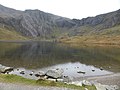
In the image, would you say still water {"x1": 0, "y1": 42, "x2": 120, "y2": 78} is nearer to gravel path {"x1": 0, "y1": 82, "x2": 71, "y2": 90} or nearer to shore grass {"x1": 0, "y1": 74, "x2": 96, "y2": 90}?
shore grass {"x1": 0, "y1": 74, "x2": 96, "y2": 90}

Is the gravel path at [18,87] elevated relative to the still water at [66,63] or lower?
elevated

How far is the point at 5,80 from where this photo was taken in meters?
29.6

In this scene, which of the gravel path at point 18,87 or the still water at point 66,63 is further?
the still water at point 66,63

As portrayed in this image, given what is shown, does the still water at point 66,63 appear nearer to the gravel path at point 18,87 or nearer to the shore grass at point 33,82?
the shore grass at point 33,82

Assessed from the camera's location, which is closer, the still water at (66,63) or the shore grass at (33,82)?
the shore grass at (33,82)

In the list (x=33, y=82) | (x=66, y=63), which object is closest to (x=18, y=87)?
(x=33, y=82)

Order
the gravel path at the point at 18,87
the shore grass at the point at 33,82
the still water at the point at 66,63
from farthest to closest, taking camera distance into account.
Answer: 1. the still water at the point at 66,63
2. the shore grass at the point at 33,82
3. the gravel path at the point at 18,87

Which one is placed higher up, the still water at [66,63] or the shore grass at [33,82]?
the shore grass at [33,82]

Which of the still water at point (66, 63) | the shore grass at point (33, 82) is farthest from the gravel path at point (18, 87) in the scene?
the still water at point (66, 63)

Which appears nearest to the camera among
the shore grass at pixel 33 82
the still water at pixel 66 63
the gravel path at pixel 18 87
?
the gravel path at pixel 18 87

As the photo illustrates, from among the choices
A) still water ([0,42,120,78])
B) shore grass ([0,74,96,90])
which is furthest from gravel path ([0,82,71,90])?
still water ([0,42,120,78])

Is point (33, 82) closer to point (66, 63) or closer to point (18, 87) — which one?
point (18, 87)

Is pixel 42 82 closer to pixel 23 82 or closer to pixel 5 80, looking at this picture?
pixel 23 82

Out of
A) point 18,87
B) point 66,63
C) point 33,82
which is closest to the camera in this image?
point 18,87
